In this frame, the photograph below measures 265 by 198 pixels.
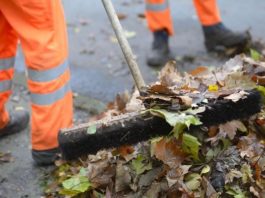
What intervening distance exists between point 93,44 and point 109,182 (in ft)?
8.81

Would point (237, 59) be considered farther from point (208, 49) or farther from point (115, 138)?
point (208, 49)

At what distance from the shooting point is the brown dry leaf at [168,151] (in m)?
2.56

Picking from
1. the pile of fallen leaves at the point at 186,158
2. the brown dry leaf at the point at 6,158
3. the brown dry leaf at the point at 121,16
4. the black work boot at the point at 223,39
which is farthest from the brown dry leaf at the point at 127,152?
the brown dry leaf at the point at 121,16

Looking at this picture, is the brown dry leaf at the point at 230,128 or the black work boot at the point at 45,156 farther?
the black work boot at the point at 45,156

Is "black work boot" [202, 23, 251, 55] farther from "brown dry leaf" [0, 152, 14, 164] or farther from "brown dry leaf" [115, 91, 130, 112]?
"brown dry leaf" [0, 152, 14, 164]

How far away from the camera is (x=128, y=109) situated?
307 cm

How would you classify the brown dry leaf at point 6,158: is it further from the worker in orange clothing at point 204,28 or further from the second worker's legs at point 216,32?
the second worker's legs at point 216,32

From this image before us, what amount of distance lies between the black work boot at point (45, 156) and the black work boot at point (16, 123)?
46cm

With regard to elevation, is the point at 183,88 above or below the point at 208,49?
above

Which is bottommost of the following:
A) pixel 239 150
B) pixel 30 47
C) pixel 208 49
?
pixel 208 49

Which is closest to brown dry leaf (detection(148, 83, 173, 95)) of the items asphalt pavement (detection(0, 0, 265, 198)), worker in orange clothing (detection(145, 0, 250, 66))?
asphalt pavement (detection(0, 0, 265, 198))

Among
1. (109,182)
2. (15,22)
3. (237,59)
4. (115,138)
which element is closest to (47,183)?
(109,182)

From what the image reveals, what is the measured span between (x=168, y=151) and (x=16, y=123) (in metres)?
1.52

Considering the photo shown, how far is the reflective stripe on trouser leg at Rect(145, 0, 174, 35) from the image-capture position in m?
4.61
